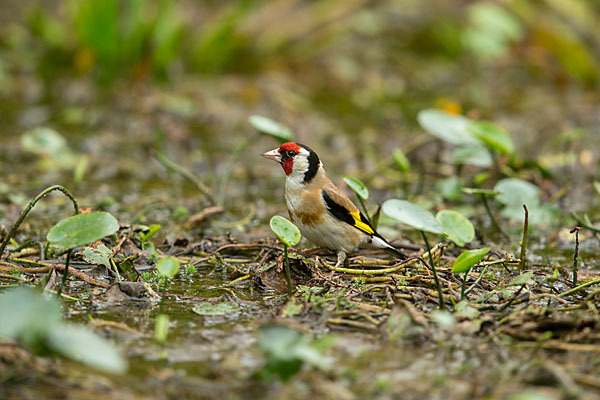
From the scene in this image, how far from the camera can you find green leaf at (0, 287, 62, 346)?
7.79 ft

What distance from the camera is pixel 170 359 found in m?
2.95

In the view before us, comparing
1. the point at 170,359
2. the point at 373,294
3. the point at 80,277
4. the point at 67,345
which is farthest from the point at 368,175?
the point at 67,345

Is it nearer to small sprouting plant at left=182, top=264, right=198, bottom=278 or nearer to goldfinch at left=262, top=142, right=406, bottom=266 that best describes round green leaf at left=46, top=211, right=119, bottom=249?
small sprouting plant at left=182, top=264, right=198, bottom=278

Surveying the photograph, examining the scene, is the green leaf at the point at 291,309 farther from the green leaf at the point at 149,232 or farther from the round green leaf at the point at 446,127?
the round green leaf at the point at 446,127

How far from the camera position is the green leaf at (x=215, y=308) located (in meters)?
3.48

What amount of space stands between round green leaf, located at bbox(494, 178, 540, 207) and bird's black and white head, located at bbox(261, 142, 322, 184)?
1.36 meters

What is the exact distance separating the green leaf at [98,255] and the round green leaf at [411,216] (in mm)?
1574

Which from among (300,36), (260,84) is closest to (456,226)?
(260,84)

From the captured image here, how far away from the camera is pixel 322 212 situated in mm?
4246

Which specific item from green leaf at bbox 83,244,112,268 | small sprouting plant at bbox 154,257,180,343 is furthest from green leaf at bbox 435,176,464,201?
green leaf at bbox 83,244,112,268

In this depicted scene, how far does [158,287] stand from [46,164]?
3110 mm

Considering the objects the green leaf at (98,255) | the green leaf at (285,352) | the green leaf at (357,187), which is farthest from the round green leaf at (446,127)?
the green leaf at (285,352)

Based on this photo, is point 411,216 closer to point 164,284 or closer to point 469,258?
point 469,258

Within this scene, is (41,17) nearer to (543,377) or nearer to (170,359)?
(170,359)
